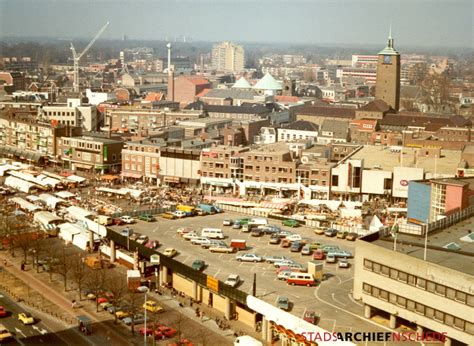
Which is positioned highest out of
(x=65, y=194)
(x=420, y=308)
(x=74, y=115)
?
(x=74, y=115)

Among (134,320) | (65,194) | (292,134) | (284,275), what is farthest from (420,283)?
(292,134)

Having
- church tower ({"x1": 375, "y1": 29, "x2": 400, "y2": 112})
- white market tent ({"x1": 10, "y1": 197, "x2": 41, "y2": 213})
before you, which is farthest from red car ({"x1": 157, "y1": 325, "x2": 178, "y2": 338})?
church tower ({"x1": 375, "y1": 29, "x2": 400, "y2": 112})

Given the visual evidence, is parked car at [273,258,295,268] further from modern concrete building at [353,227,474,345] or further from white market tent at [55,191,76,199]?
white market tent at [55,191,76,199]

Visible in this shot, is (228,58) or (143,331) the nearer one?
(143,331)

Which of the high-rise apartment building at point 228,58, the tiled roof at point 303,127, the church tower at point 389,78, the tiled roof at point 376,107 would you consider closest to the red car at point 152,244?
the tiled roof at point 303,127

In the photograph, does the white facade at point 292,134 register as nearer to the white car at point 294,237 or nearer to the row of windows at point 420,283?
the white car at point 294,237

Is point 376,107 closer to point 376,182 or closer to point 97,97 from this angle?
point 376,182

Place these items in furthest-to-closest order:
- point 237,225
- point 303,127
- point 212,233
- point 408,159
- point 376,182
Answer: point 303,127 < point 408,159 < point 376,182 < point 237,225 < point 212,233
